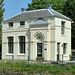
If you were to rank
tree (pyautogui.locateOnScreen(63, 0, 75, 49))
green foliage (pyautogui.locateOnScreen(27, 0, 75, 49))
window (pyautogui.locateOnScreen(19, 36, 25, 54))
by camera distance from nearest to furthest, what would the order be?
window (pyautogui.locateOnScreen(19, 36, 25, 54)) < tree (pyautogui.locateOnScreen(63, 0, 75, 49)) < green foliage (pyautogui.locateOnScreen(27, 0, 75, 49))

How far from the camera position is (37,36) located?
114ft

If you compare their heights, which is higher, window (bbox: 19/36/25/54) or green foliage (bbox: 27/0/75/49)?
green foliage (bbox: 27/0/75/49)

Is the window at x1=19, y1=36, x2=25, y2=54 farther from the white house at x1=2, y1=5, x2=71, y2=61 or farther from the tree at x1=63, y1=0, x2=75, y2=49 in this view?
the tree at x1=63, y1=0, x2=75, y2=49

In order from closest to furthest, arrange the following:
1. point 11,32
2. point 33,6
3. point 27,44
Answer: point 27,44, point 11,32, point 33,6

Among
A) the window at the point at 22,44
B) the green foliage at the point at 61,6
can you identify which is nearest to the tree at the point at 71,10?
the green foliage at the point at 61,6

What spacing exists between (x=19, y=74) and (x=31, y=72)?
2.41ft

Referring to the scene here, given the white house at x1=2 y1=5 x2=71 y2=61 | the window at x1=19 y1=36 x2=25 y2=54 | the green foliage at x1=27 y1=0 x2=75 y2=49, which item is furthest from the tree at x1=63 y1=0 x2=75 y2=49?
the window at x1=19 y1=36 x2=25 y2=54

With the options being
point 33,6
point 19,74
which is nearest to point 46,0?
point 33,6

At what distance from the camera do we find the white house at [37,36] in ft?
110

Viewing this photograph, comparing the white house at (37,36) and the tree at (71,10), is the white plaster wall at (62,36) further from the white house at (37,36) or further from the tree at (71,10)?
the tree at (71,10)

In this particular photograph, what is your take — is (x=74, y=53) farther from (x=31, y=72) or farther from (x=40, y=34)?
(x=31, y=72)

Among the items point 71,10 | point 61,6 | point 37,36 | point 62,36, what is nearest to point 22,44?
point 37,36

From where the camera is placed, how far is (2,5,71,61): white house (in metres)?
33.6

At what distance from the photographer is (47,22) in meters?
33.8
